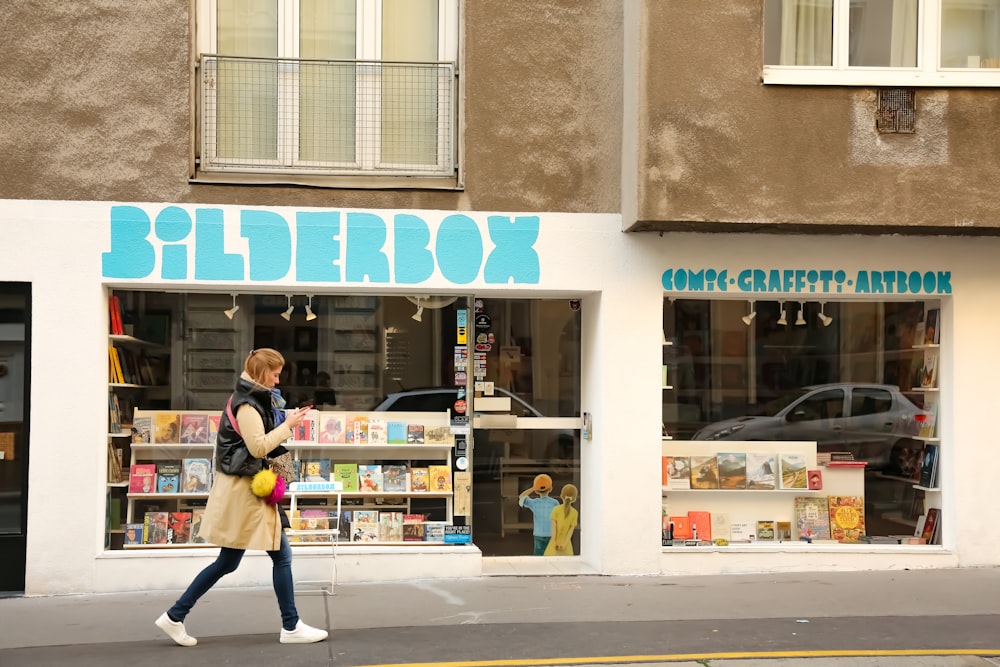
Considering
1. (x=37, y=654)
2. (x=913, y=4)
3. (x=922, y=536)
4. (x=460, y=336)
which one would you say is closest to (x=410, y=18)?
(x=460, y=336)

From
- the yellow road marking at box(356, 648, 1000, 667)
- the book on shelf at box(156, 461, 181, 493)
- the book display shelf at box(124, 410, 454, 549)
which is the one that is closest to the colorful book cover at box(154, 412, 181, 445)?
the book display shelf at box(124, 410, 454, 549)

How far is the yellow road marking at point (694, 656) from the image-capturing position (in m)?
7.02

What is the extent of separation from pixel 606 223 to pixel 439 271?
60.3 inches

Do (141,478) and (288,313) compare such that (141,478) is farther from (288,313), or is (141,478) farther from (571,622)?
(571,622)

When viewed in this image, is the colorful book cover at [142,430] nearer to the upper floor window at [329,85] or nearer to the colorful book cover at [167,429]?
the colorful book cover at [167,429]

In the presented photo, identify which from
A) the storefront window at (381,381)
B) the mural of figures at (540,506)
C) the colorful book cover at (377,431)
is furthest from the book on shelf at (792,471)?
the colorful book cover at (377,431)

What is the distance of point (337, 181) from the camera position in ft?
→ 31.9

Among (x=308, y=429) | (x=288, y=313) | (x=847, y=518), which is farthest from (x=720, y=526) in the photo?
(x=288, y=313)

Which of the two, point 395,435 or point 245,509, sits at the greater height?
point 395,435

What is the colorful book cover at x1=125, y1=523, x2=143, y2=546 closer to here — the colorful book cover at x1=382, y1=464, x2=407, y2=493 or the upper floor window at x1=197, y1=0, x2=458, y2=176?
the colorful book cover at x1=382, y1=464, x2=407, y2=493

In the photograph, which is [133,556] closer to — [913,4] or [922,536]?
[922,536]

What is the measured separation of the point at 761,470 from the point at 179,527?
17.6 ft

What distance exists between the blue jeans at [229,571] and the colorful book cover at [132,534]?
2513 millimetres

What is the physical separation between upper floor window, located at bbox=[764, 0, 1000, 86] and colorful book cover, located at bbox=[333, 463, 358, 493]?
5.10m
